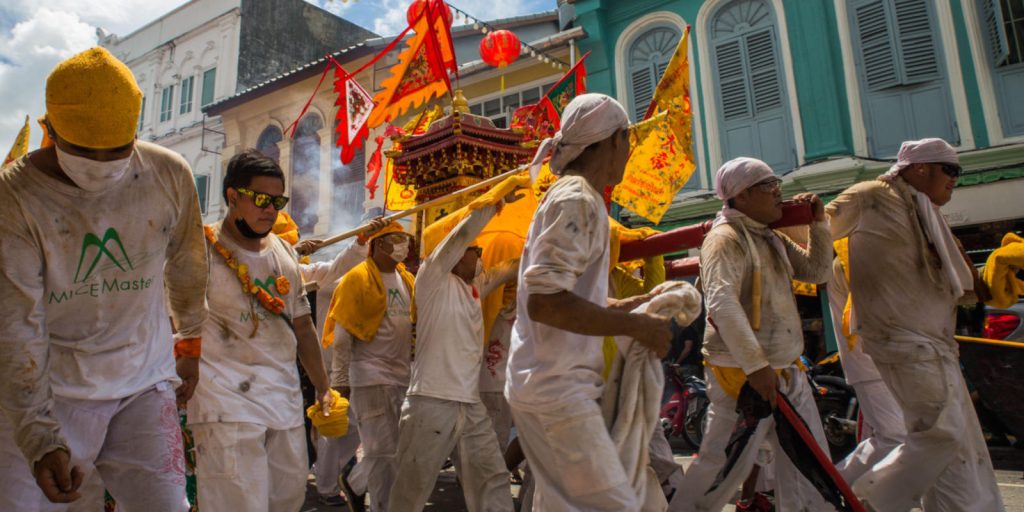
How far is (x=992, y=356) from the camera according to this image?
450cm

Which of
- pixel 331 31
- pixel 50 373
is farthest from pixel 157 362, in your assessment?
pixel 331 31

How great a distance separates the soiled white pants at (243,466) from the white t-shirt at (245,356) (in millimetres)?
54

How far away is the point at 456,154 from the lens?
6535mm

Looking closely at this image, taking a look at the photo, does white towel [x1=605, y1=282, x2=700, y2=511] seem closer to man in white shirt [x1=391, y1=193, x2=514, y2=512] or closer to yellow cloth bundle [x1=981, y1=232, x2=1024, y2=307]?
man in white shirt [x1=391, y1=193, x2=514, y2=512]

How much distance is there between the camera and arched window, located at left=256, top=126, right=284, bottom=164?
19.5 m

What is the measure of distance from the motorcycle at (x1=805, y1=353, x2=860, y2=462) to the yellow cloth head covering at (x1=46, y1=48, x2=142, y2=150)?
6.38 metres

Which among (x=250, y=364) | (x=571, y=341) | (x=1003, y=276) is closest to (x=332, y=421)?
(x=250, y=364)

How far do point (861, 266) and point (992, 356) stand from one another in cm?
139

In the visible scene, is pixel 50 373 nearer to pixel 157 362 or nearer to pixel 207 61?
pixel 157 362

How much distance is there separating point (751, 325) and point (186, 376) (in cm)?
266

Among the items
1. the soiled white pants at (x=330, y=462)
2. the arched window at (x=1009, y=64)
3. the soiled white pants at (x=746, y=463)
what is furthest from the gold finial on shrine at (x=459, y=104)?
the arched window at (x=1009, y=64)

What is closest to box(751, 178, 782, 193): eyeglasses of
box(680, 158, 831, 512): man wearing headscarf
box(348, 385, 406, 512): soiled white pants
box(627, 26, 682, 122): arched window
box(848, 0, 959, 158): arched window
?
box(680, 158, 831, 512): man wearing headscarf

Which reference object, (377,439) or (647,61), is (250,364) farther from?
(647,61)

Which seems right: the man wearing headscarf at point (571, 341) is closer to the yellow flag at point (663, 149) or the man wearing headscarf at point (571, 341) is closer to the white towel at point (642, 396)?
the white towel at point (642, 396)
